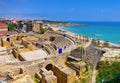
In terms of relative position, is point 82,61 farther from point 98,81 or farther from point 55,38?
point 55,38

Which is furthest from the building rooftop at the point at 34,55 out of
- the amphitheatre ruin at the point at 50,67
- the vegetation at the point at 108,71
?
the vegetation at the point at 108,71

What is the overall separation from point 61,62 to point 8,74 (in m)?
7.02

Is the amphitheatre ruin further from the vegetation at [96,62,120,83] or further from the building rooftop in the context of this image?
the vegetation at [96,62,120,83]

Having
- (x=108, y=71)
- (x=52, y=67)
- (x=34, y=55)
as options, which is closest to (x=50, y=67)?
(x=52, y=67)

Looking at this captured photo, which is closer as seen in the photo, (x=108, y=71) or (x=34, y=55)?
(x=108, y=71)

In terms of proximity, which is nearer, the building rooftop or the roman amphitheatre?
the roman amphitheatre

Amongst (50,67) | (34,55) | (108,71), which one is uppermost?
(108,71)

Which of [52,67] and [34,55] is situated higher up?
[34,55]

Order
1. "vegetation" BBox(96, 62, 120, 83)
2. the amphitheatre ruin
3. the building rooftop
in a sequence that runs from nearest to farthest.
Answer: the amphitheatre ruin
"vegetation" BBox(96, 62, 120, 83)
the building rooftop

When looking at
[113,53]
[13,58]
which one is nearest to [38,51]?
[13,58]

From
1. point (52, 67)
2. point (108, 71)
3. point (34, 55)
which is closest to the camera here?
point (108, 71)

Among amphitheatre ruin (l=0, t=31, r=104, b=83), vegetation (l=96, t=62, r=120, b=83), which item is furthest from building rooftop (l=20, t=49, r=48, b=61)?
vegetation (l=96, t=62, r=120, b=83)

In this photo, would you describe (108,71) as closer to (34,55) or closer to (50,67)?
(50,67)

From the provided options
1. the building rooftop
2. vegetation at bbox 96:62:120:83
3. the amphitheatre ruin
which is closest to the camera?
the amphitheatre ruin
